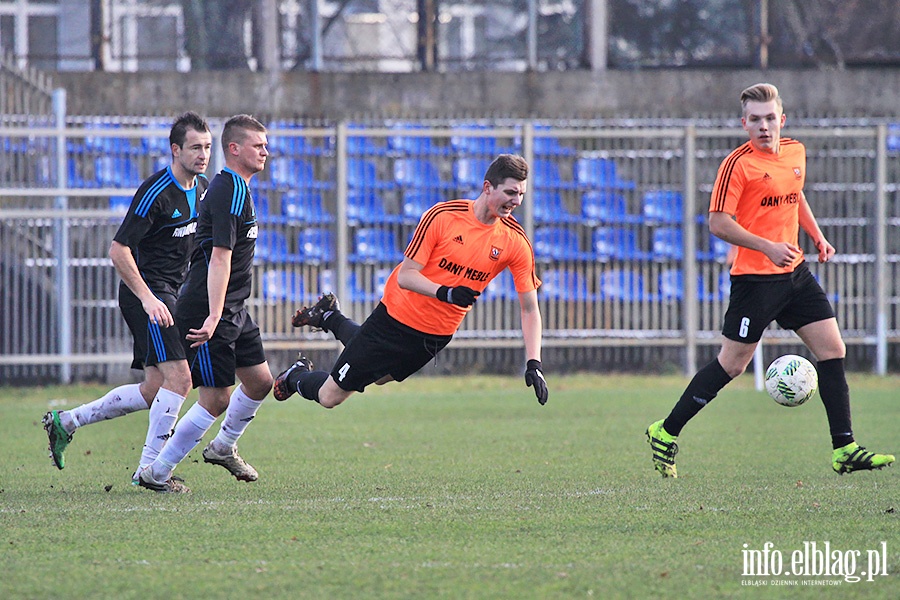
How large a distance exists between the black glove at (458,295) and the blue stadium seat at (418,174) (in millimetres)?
9357

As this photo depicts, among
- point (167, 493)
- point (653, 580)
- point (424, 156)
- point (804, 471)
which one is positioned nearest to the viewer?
point (653, 580)

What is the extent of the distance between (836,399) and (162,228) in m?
3.83

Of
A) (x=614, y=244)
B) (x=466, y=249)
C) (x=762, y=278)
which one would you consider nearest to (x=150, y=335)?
(x=466, y=249)

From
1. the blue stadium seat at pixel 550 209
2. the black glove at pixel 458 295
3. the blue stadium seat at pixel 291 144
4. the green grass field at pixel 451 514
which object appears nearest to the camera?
the green grass field at pixel 451 514

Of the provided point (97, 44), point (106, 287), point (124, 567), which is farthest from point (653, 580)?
point (97, 44)

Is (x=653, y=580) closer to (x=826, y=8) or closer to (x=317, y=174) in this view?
(x=317, y=174)

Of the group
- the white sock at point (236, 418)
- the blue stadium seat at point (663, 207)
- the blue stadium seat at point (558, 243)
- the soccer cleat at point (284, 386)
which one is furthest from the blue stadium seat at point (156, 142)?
the white sock at point (236, 418)

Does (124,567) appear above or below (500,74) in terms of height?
below

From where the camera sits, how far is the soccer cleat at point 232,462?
7352 millimetres

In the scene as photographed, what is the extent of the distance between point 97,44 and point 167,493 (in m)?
12.3

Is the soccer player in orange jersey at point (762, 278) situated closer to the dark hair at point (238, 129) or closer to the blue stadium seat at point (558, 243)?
the dark hair at point (238, 129)

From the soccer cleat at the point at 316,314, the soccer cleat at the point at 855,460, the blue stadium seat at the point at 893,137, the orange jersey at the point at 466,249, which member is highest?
the blue stadium seat at the point at 893,137

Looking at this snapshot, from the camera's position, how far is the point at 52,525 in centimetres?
592

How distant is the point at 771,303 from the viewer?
747 centimetres
